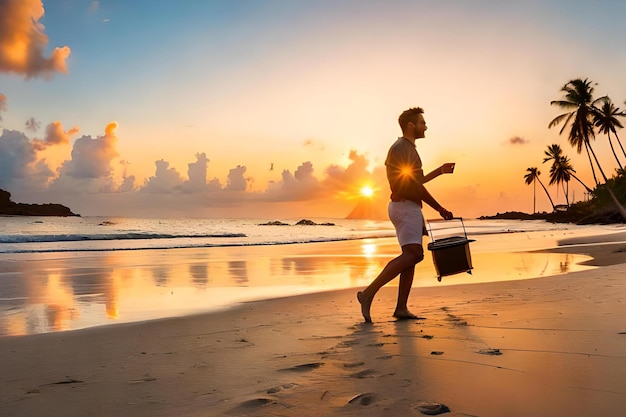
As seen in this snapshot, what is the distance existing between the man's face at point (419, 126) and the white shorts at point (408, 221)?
32.3 inches

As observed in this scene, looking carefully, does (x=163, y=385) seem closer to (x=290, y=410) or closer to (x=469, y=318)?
(x=290, y=410)

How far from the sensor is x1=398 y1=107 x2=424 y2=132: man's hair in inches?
226

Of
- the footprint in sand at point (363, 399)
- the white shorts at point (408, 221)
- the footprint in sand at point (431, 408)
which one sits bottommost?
the footprint in sand at point (431, 408)

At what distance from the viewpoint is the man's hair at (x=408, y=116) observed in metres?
5.73

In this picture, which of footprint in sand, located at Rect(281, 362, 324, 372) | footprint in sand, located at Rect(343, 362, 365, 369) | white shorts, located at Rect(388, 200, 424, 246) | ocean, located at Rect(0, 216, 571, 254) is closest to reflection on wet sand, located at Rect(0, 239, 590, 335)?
white shorts, located at Rect(388, 200, 424, 246)

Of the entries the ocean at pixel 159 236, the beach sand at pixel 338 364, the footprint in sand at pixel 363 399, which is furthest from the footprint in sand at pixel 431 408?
the ocean at pixel 159 236

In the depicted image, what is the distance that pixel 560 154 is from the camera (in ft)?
281

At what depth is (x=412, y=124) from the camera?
5711 mm

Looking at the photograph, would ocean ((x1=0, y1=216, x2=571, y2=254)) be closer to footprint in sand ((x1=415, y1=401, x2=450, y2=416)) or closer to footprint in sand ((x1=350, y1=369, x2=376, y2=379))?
footprint in sand ((x1=350, y1=369, x2=376, y2=379))

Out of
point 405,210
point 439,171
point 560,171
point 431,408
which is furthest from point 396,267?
point 560,171

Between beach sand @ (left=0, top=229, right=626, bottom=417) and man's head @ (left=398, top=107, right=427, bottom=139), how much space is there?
1974mm

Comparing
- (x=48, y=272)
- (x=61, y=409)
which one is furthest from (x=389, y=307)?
(x=48, y=272)

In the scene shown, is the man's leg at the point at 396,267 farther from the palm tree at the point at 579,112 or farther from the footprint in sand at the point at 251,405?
the palm tree at the point at 579,112

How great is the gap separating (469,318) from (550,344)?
1.31 metres
